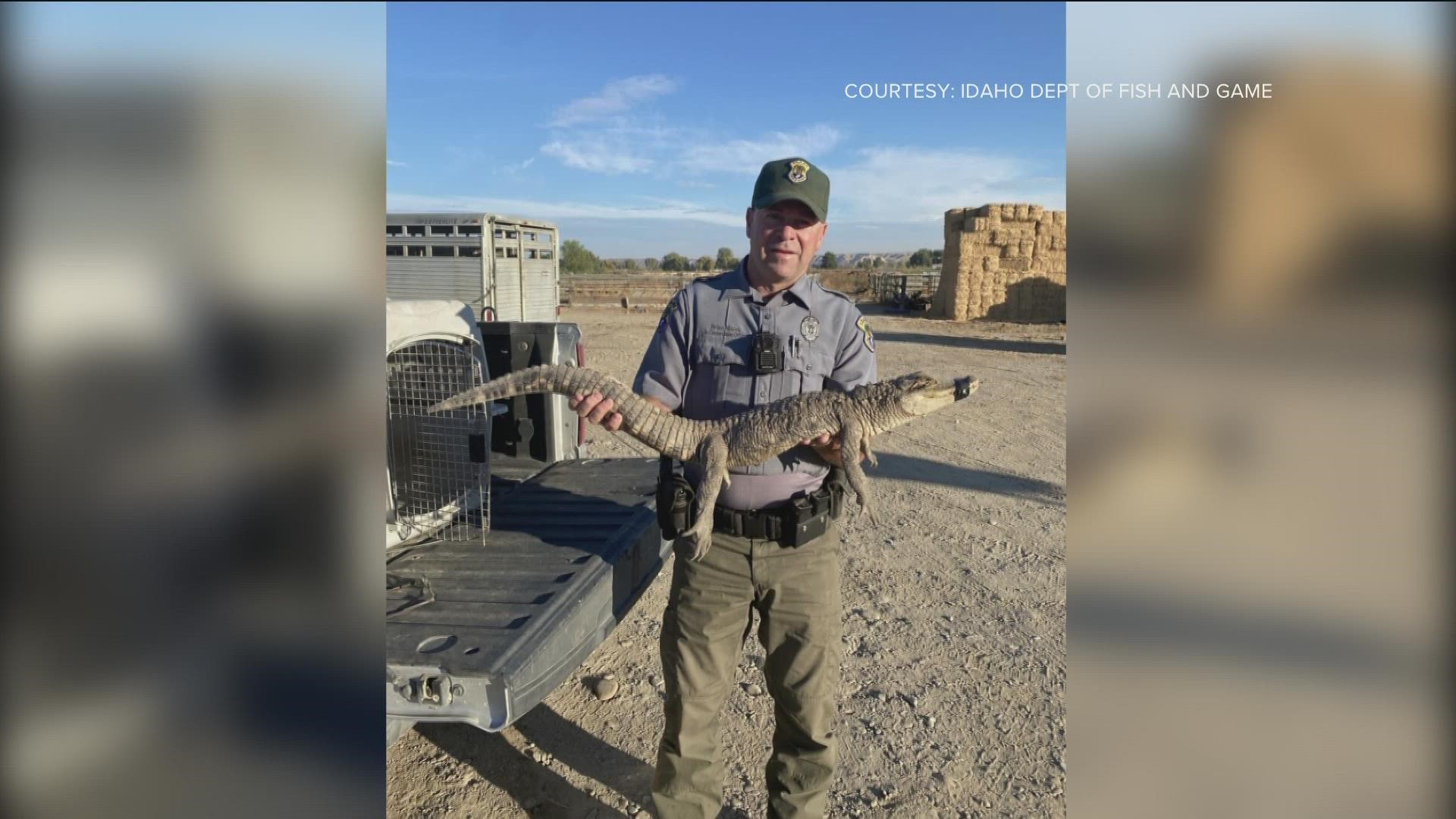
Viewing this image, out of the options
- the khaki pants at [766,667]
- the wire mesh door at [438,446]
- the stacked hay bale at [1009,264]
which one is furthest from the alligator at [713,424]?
the stacked hay bale at [1009,264]

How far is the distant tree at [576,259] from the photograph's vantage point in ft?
193

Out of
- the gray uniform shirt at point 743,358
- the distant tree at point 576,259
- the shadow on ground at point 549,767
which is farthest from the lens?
the distant tree at point 576,259

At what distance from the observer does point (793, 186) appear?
2.77 m

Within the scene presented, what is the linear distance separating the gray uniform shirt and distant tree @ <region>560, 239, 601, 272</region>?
5594 centimetres

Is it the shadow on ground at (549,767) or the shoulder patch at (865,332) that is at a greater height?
the shoulder patch at (865,332)

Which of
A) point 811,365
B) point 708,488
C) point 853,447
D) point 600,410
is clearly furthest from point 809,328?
point 600,410

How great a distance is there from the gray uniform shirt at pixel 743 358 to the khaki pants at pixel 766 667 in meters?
0.28

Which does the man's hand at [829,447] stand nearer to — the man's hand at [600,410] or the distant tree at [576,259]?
the man's hand at [600,410]

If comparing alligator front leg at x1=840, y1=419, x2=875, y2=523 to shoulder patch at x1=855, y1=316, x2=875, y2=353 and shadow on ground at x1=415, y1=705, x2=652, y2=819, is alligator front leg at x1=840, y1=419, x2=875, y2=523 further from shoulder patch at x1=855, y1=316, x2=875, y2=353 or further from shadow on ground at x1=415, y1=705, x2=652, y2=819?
shadow on ground at x1=415, y1=705, x2=652, y2=819

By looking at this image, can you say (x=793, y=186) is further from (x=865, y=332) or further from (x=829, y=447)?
(x=829, y=447)

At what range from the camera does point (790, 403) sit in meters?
2.97

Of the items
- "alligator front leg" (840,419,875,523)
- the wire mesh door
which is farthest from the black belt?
the wire mesh door

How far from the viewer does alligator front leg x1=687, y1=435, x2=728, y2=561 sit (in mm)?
2955

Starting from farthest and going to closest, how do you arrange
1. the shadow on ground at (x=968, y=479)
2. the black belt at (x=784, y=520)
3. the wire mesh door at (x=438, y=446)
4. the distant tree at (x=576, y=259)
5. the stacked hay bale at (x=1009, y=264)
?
the distant tree at (x=576, y=259) < the stacked hay bale at (x=1009, y=264) < the shadow on ground at (x=968, y=479) < the wire mesh door at (x=438, y=446) < the black belt at (x=784, y=520)
